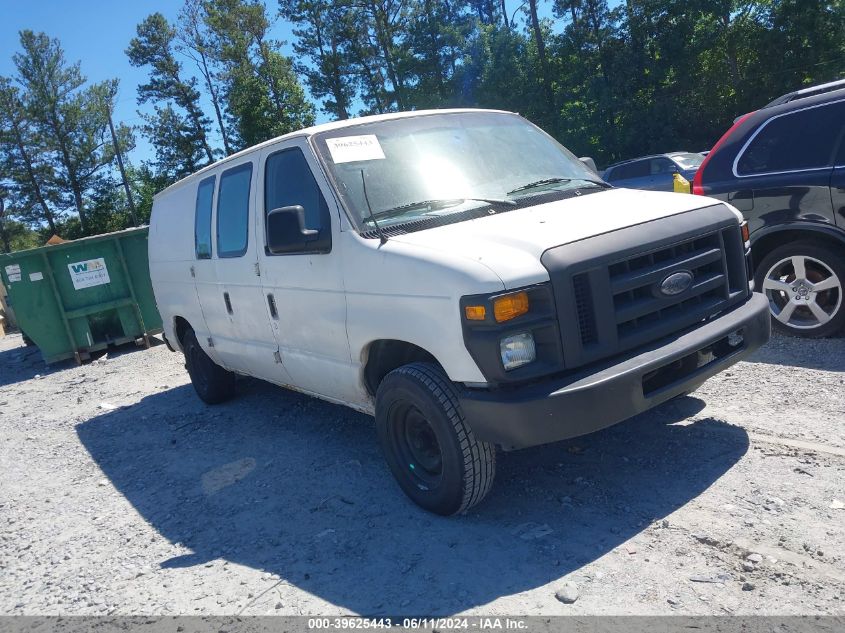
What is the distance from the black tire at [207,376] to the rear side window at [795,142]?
16.5 ft

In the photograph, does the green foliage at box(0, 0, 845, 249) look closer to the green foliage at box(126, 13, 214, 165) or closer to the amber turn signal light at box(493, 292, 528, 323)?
the green foliage at box(126, 13, 214, 165)

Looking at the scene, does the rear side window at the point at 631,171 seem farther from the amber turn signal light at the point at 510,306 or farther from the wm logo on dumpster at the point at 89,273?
the amber turn signal light at the point at 510,306

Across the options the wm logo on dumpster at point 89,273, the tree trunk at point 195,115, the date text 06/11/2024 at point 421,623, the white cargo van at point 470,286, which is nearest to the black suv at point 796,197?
the white cargo van at point 470,286

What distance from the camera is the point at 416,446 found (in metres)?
3.78

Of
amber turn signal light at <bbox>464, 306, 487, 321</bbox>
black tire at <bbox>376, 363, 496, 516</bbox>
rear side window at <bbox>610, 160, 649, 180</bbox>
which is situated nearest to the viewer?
amber turn signal light at <bbox>464, 306, 487, 321</bbox>

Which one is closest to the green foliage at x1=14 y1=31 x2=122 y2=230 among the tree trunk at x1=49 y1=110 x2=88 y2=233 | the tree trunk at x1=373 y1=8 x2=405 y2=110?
the tree trunk at x1=49 y1=110 x2=88 y2=233

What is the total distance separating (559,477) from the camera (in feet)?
13.1

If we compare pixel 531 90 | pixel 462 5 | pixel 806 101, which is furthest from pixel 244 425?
pixel 462 5

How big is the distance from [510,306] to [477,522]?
4.12 ft

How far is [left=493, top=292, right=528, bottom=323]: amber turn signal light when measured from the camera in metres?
3.04

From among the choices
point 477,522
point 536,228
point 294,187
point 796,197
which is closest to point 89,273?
point 294,187

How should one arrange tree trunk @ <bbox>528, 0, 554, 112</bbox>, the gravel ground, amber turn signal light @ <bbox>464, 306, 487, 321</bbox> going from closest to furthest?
the gravel ground, amber turn signal light @ <bbox>464, 306, 487, 321</bbox>, tree trunk @ <bbox>528, 0, 554, 112</bbox>

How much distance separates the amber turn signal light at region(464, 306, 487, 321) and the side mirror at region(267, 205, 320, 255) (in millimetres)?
1236

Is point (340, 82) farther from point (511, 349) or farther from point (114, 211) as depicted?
point (511, 349)
